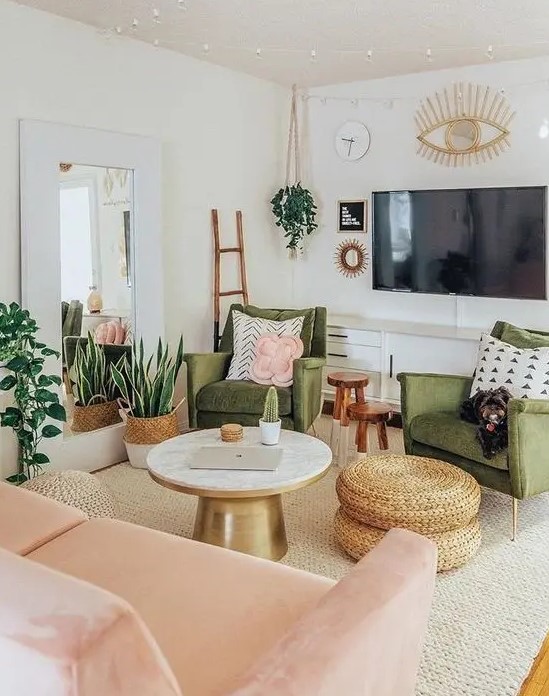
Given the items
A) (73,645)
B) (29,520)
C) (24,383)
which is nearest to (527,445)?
(29,520)

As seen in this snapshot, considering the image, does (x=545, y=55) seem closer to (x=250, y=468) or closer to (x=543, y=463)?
(x=543, y=463)

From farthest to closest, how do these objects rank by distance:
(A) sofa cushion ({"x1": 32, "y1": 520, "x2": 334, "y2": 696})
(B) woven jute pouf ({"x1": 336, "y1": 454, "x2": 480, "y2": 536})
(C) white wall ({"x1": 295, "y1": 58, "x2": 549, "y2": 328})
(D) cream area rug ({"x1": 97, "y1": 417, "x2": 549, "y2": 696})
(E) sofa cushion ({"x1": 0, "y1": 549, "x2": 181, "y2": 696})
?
(C) white wall ({"x1": 295, "y1": 58, "x2": 549, "y2": 328}) < (B) woven jute pouf ({"x1": 336, "y1": 454, "x2": 480, "y2": 536}) < (D) cream area rug ({"x1": 97, "y1": 417, "x2": 549, "y2": 696}) < (A) sofa cushion ({"x1": 32, "y1": 520, "x2": 334, "y2": 696}) < (E) sofa cushion ({"x1": 0, "y1": 549, "x2": 181, "y2": 696})

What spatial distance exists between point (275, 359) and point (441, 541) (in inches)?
67.8

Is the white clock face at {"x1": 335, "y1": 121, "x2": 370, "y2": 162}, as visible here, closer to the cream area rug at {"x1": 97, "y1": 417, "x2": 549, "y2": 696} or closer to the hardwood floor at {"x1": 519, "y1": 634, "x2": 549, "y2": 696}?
the cream area rug at {"x1": 97, "y1": 417, "x2": 549, "y2": 696}

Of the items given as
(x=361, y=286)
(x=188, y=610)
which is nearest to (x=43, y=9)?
(x=361, y=286)

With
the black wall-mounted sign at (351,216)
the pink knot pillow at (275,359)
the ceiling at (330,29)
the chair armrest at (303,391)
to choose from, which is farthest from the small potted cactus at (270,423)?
the black wall-mounted sign at (351,216)

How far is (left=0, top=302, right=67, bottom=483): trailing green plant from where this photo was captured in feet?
10.7

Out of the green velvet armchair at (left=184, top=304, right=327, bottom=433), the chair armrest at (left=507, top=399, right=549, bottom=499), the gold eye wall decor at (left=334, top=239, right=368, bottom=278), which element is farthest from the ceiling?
the chair armrest at (left=507, top=399, right=549, bottom=499)

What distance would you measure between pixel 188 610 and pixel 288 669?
1.97 ft

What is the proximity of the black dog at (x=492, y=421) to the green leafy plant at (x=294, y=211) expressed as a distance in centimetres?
232

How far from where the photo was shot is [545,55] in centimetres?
435

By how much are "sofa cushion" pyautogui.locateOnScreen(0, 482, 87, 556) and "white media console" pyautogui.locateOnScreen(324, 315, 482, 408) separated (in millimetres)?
2937

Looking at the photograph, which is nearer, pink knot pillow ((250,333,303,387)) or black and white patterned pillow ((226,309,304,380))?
pink knot pillow ((250,333,303,387))

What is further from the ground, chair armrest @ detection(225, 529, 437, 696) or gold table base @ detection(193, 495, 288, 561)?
chair armrest @ detection(225, 529, 437, 696)
